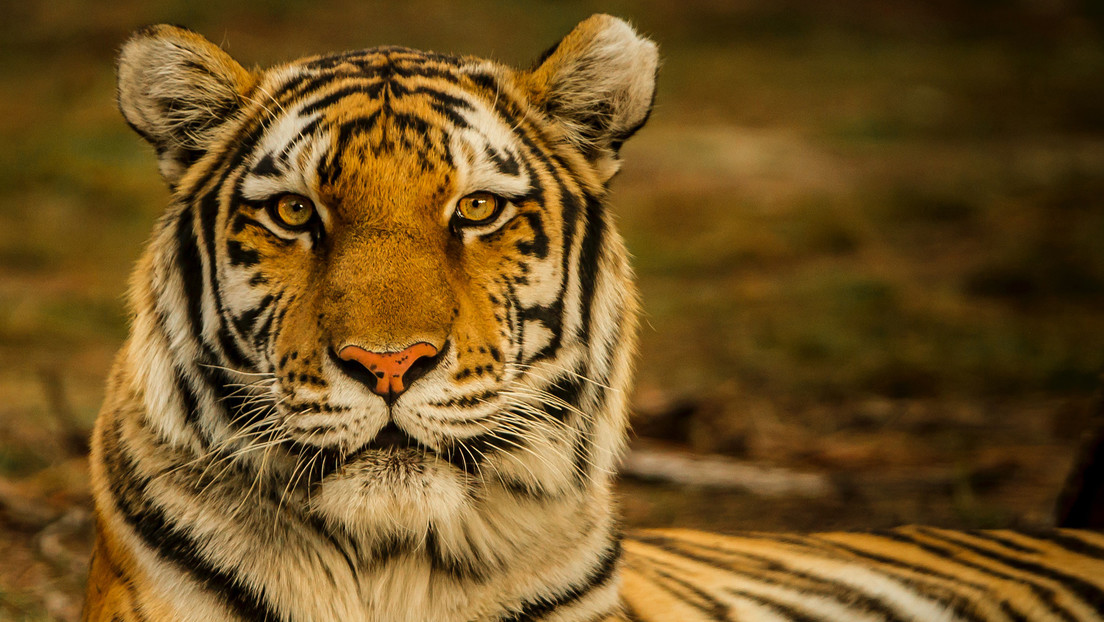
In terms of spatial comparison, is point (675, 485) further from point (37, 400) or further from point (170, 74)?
point (37, 400)

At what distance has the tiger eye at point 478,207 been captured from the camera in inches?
70.7

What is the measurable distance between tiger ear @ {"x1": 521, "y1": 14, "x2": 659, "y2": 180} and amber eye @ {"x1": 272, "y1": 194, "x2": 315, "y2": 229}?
0.48m

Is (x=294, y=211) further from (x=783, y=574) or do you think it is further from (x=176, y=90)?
(x=783, y=574)

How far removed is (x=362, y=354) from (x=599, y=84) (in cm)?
75

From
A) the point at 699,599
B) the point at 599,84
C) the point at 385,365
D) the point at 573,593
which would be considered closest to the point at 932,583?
the point at 699,599

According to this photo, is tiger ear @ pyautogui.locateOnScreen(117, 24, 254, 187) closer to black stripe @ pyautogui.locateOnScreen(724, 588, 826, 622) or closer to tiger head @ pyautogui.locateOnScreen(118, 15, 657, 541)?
tiger head @ pyautogui.locateOnScreen(118, 15, 657, 541)

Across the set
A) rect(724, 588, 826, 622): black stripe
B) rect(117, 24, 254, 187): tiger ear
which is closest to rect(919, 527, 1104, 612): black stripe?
rect(724, 588, 826, 622): black stripe

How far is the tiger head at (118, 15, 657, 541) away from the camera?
1661 millimetres

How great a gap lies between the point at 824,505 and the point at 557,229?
210 cm

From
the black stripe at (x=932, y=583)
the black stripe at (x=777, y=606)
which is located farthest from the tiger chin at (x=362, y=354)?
the black stripe at (x=932, y=583)

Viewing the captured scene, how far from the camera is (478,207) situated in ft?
5.94

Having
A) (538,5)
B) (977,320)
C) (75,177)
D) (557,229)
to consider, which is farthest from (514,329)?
(538,5)

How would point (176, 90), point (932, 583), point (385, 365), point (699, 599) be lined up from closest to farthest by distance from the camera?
point (385, 365) → point (176, 90) → point (699, 599) → point (932, 583)

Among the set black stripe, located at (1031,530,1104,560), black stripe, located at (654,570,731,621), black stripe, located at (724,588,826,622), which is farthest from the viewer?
black stripe, located at (1031,530,1104,560)
